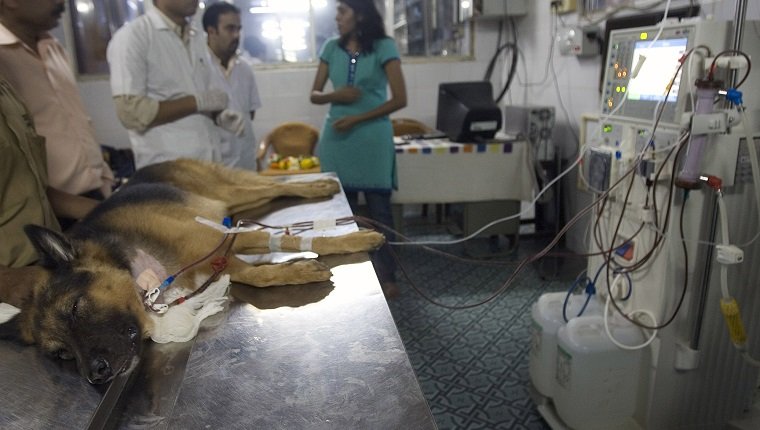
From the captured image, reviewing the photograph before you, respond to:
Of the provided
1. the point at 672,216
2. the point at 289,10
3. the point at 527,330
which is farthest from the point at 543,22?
the point at 672,216

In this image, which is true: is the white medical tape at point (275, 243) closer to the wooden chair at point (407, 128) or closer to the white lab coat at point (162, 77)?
the white lab coat at point (162, 77)

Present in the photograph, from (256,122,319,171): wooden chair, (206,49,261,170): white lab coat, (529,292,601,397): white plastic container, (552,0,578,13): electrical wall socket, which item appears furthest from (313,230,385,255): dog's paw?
(256,122,319,171): wooden chair

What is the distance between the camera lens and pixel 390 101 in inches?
117

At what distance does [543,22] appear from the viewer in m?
4.40

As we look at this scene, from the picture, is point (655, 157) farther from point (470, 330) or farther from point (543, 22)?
point (543, 22)

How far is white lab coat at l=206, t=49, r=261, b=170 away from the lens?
2.90 metres

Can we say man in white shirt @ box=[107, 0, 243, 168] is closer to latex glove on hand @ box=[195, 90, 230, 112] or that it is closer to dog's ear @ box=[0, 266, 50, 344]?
latex glove on hand @ box=[195, 90, 230, 112]

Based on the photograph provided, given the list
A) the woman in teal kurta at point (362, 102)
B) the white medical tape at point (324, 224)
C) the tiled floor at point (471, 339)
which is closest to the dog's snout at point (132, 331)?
the white medical tape at point (324, 224)

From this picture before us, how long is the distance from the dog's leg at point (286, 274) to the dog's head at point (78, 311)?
0.28 meters

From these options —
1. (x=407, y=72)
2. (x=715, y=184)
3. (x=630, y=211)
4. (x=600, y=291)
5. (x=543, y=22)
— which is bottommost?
(x=600, y=291)

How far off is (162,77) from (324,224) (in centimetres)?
123

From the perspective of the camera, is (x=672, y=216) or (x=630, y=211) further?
(x=630, y=211)

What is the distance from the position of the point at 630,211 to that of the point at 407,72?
3621 millimetres

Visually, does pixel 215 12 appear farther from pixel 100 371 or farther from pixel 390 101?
pixel 100 371
